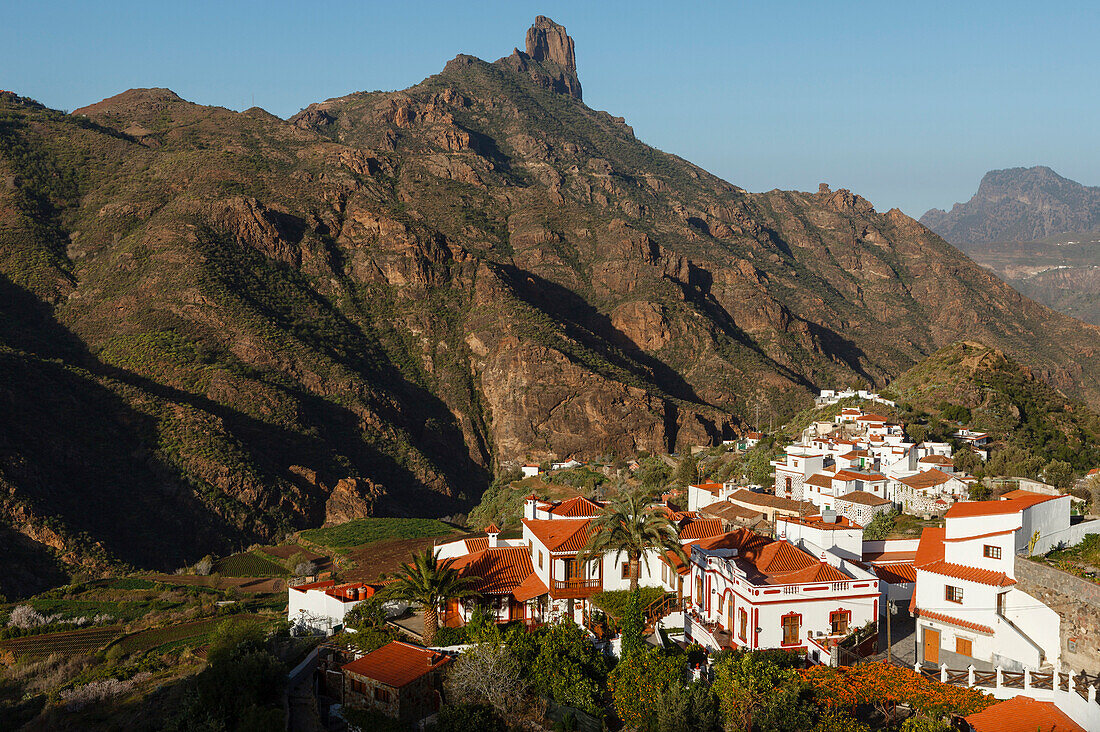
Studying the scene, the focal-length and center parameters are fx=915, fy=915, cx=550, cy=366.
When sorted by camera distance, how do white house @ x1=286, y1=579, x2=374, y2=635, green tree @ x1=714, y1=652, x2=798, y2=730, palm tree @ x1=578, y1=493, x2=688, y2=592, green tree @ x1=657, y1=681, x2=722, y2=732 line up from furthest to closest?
white house @ x1=286, y1=579, x2=374, y2=635 → palm tree @ x1=578, y1=493, x2=688, y2=592 → green tree @ x1=714, y1=652, x2=798, y2=730 → green tree @ x1=657, y1=681, x2=722, y2=732

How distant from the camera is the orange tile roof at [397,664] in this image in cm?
2694

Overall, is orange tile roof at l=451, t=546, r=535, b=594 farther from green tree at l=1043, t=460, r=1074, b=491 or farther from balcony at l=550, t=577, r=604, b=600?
green tree at l=1043, t=460, r=1074, b=491

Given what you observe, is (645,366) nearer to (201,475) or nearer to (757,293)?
(757,293)

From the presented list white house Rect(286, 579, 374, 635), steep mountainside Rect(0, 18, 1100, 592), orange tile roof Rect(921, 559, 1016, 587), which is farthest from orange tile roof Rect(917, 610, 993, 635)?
steep mountainside Rect(0, 18, 1100, 592)

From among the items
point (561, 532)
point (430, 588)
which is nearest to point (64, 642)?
point (430, 588)

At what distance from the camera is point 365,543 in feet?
246

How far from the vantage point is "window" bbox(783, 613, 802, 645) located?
29062 millimetres

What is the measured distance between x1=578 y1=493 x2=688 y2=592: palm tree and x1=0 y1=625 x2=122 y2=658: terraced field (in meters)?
27.4

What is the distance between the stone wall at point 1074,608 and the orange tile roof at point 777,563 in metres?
5.65

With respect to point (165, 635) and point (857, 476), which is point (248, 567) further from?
point (857, 476)

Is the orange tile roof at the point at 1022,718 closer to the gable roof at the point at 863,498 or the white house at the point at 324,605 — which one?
the white house at the point at 324,605

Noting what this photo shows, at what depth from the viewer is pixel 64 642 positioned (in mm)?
46688

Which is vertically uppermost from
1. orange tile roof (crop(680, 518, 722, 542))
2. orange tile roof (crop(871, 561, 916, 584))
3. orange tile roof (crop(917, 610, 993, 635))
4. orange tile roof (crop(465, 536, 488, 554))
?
orange tile roof (crop(680, 518, 722, 542))

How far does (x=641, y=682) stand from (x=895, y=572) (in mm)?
14221
